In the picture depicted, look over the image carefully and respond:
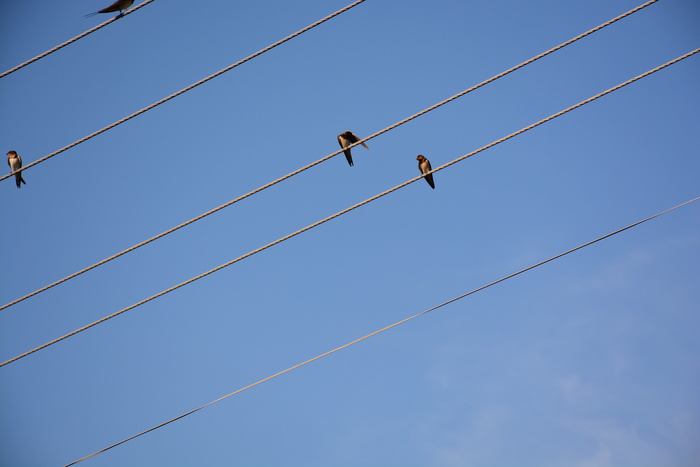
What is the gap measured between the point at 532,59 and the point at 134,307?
4083 millimetres

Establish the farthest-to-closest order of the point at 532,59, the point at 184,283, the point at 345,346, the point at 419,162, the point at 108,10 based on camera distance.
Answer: the point at 419,162 → the point at 108,10 → the point at 345,346 → the point at 184,283 → the point at 532,59

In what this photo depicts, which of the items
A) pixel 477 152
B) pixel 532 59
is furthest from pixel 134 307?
pixel 532 59

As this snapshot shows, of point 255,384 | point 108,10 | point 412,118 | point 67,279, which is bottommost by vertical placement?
point 255,384

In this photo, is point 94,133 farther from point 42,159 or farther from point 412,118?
point 412,118

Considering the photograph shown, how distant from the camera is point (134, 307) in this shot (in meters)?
5.93

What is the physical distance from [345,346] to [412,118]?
101 inches

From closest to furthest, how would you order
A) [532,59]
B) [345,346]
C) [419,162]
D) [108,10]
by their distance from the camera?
1. [532,59]
2. [345,346]
3. [108,10]
4. [419,162]

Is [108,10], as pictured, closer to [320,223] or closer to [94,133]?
[94,133]

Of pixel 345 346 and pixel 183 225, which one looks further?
pixel 345 346

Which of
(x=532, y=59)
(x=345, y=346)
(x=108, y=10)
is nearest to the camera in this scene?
(x=532, y=59)

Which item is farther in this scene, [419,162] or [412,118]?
[419,162]

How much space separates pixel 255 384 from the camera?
7.12m

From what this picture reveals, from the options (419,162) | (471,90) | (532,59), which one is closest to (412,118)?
(471,90)

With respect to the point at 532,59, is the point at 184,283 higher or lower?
lower
